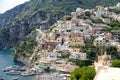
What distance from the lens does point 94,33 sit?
114 m

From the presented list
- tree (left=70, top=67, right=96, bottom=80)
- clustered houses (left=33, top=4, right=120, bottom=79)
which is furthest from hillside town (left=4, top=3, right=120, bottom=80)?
tree (left=70, top=67, right=96, bottom=80)

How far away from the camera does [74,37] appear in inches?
4409

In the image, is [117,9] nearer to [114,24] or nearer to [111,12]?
[111,12]

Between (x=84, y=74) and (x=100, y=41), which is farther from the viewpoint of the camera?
(x=100, y=41)

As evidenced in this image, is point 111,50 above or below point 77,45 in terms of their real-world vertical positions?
below

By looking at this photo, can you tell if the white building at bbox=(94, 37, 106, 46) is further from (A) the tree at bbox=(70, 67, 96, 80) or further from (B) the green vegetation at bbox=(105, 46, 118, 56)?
(A) the tree at bbox=(70, 67, 96, 80)

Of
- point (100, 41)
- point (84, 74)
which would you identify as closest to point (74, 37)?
point (100, 41)

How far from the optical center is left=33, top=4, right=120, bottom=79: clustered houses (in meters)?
104

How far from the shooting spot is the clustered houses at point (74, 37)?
104m

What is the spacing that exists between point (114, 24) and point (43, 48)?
21.0m

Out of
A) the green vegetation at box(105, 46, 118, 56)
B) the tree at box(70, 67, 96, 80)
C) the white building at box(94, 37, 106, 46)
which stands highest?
the white building at box(94, 37, 106, 46)

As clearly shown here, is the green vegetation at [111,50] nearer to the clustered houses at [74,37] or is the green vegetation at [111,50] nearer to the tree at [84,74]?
the clustered houses at [74,37]

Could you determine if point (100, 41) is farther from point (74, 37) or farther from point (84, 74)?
point (84, 74)

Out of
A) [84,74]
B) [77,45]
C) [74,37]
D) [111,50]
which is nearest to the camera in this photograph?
[84,74]
